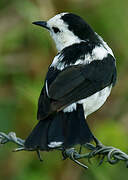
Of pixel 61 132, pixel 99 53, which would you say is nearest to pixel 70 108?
pixel 61 132

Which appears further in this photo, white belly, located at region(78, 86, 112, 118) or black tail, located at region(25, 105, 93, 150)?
white belly, located at region(78, 86, 112, 118)

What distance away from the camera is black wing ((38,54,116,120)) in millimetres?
5863

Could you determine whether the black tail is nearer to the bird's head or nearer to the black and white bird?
the black and white bird

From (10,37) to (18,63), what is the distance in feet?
1.27

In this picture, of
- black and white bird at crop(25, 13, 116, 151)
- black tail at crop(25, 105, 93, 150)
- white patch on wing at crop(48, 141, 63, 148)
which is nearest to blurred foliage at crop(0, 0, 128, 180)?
black and white bird at crop(25, 13, 116, 151)

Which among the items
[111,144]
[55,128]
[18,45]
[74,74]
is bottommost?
[111,144]

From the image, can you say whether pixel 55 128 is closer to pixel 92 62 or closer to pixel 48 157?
pixel 92 62

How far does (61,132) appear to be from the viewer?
5.86m

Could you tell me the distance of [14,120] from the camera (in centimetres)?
848

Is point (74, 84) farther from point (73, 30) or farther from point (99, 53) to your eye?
point (73, 30)

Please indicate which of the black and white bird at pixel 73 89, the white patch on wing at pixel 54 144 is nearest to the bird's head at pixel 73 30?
the black and white bird at pixel 73 89

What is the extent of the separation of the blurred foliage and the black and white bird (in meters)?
1.46

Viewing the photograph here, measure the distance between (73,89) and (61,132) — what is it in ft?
1.40

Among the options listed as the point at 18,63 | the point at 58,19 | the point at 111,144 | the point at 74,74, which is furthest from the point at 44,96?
the point at 18,63
